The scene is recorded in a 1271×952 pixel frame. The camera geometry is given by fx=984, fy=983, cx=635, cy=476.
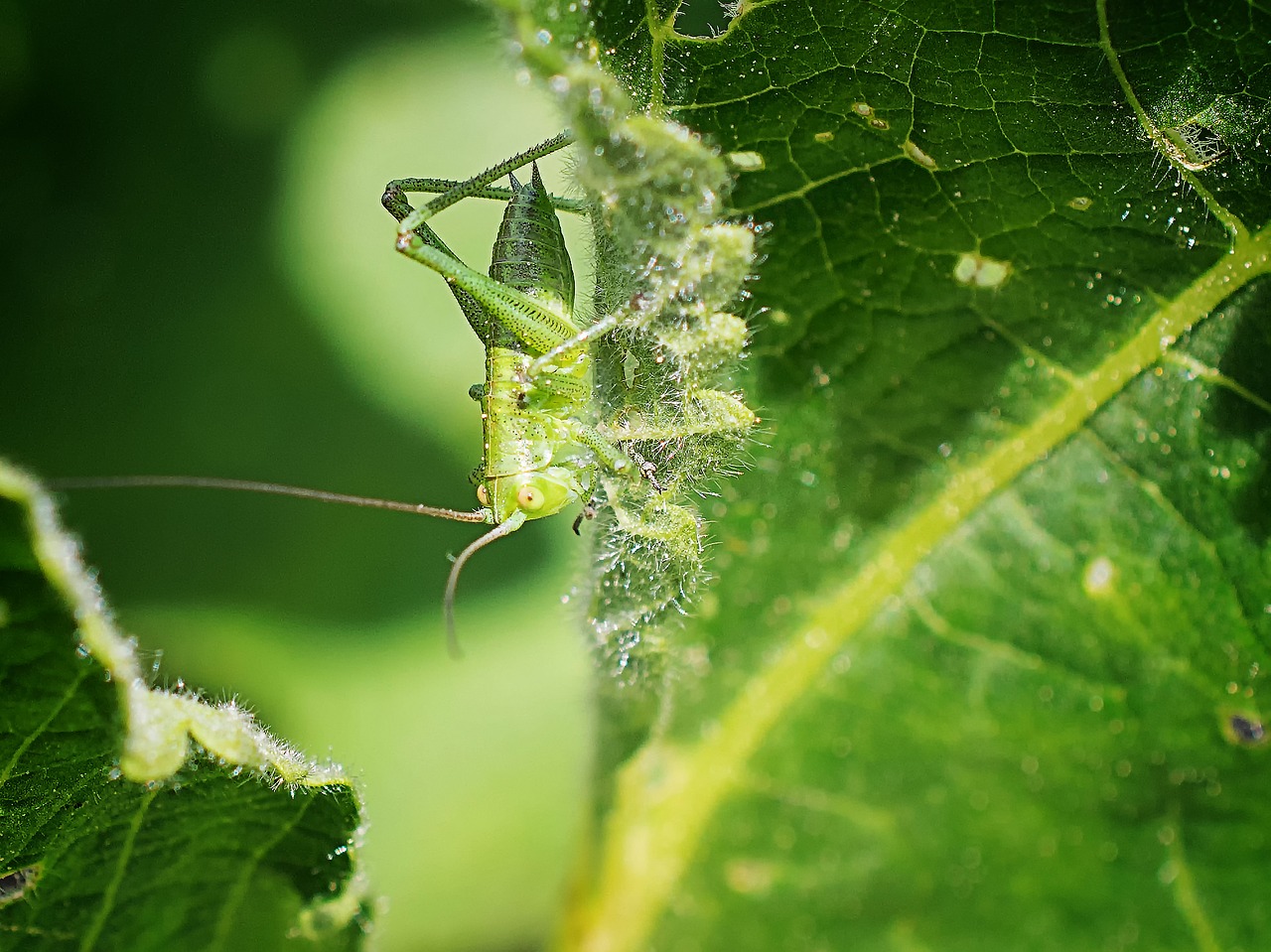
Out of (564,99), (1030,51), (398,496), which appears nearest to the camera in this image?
(564,99)

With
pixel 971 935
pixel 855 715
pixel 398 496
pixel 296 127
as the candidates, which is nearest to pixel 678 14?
pixel 855 715

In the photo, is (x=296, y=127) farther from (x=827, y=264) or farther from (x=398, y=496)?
(x=827, y=264)

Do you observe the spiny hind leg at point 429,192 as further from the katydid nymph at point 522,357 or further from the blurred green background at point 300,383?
the blurred green background at point 300,383

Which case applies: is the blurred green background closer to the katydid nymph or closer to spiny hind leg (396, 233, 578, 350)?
the katydid nymph

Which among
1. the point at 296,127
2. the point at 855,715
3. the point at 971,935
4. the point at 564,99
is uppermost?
the point at 296,127

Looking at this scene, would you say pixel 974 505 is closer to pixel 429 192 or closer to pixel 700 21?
pixel 700 21

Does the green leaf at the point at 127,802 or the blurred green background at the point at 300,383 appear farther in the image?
the blurred green background at the point at 300,383

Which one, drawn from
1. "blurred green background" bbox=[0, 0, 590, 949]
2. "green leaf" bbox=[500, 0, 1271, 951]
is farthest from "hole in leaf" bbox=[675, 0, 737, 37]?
"blurred green background" bbox=[0, 0, 590, 949]

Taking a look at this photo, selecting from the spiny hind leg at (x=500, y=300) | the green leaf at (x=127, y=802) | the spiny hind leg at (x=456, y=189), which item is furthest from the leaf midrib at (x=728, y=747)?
the spiny hind leg at (x=456, y=189)
